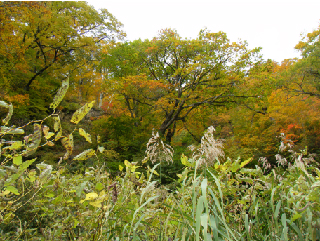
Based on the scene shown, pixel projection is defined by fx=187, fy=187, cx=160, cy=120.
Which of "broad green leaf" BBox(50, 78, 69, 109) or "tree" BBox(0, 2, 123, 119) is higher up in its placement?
"tree" BBox(0, 2, 123, 119)

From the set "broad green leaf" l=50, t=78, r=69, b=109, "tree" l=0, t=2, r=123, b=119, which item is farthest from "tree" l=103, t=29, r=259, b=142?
"broad green leaf" l=50, t=78, r=69, b=109

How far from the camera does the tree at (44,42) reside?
6492mm

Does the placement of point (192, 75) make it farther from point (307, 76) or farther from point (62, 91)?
point (62, 91)

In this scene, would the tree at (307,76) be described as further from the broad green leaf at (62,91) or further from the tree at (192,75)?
the broad green leaf at (62,91)

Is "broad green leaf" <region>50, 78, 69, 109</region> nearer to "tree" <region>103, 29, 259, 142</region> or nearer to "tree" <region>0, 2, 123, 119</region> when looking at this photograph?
"tree" <region>0, 2, 123, 119</region>

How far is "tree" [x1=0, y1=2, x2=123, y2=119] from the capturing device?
6492 mm

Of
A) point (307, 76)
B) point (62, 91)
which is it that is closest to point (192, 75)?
point (307, 76)

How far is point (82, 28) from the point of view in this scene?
11055mm

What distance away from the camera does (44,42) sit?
8.63 m

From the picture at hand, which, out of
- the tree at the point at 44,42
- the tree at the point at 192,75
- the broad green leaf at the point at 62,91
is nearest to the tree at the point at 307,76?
the tree at the point at 192,75

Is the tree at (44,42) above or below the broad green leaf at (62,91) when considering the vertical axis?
above

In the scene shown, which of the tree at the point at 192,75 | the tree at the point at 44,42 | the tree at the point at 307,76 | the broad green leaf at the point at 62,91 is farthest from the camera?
the tree at the point at 307,76

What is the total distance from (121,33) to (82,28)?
2.54 meters

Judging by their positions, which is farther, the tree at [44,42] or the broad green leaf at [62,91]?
the tree at [44,42]
